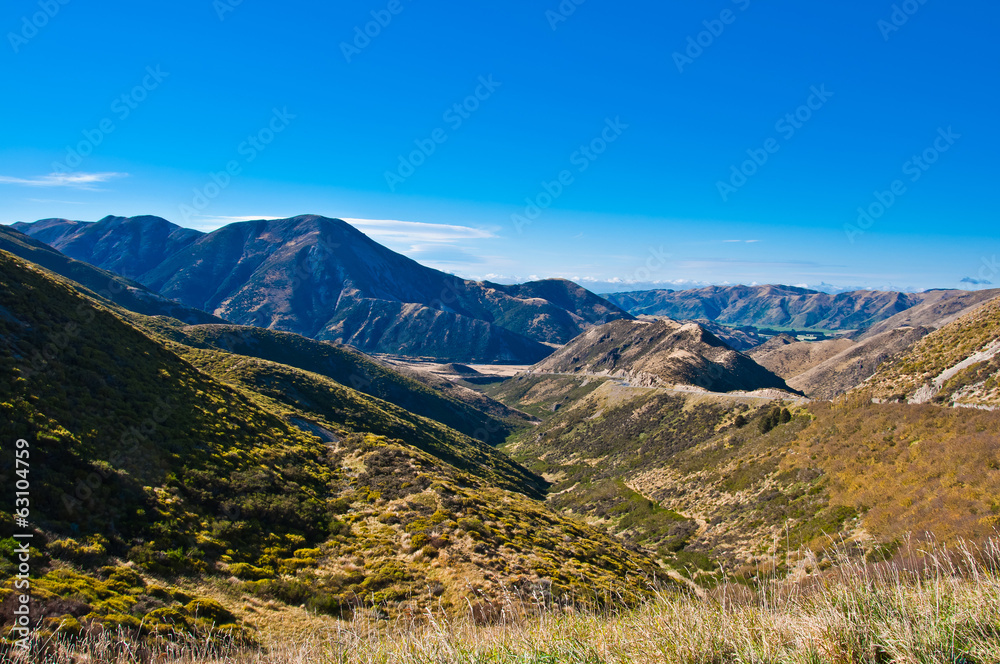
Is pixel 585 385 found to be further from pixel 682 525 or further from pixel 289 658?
pixel 289 658

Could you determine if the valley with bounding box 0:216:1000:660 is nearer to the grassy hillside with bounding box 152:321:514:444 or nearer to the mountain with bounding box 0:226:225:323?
the grassy hillside with bounding box 152:321:514:444

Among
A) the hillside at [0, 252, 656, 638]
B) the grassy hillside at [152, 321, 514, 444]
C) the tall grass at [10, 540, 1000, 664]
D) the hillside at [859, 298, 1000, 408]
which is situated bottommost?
the grassy hillside at [152, 321, 514, 444]

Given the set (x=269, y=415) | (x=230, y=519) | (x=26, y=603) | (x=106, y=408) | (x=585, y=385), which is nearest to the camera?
(x=26, y=603)

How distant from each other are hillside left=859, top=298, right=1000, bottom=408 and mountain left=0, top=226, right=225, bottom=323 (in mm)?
204990

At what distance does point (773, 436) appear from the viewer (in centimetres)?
4819

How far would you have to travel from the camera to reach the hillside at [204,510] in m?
12.7

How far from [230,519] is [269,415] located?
18573mm

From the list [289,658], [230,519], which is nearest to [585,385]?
[230,519]

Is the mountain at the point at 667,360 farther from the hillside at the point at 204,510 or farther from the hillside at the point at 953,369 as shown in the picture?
the hillside at the point at 204,510

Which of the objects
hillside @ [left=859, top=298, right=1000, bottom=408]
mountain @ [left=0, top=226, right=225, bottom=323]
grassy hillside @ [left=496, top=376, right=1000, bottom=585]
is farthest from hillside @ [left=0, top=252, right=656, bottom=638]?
mountain @ [left=0, top=226, right=225, bottom=323]

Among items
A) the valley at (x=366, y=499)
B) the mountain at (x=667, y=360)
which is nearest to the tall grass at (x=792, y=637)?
the valley at (x=366, y=499)

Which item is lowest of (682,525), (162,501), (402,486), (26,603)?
(682,525)

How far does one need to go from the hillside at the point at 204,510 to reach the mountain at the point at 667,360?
289ft

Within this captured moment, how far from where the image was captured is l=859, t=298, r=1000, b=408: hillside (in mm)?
31047
